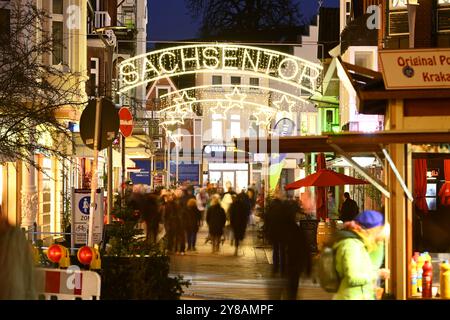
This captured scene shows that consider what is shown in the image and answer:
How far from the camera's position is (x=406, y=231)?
12969 mm

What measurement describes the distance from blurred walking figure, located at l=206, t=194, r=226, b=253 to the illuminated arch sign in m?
3.95

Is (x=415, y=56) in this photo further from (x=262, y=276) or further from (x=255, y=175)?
(x=255, y=175)

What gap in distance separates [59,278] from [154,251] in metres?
2.85

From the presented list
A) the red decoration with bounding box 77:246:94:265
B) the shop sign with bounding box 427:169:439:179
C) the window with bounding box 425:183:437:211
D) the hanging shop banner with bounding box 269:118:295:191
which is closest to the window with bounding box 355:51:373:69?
the hanging shop banner with bounding box 269:118:295:191

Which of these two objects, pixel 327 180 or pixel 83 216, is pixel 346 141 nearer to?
pixel 83 216

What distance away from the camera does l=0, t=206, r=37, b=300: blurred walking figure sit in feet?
25.1

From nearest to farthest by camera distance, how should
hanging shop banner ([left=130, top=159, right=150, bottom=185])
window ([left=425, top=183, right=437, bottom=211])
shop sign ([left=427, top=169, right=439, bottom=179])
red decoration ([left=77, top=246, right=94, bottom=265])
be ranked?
red decoration ([left=77, top=246, right=94, bottom=265])
window ([left=425, top=183, right=437, bottom=211])
shop sign ([left=427, top=169, right=439, bottom=179])
hanging shop banner ([left=130, top=159, right=150, bottom=185])

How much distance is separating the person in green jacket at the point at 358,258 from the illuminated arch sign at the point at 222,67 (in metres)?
18.2

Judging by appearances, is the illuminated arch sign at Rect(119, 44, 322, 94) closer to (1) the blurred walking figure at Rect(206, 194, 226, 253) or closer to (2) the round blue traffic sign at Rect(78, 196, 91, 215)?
(1) the blurred walking figure at Rect(206, 194, 226, 253)

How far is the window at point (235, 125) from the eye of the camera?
72.7m

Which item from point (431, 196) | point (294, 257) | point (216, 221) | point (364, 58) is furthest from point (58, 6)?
point (294, 257)

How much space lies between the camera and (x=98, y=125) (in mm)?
13961

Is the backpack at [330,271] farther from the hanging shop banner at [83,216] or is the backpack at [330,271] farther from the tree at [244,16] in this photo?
the tree at [244,16]

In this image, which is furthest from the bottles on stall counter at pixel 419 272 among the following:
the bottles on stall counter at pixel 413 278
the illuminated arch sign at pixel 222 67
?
the illuminated arch sign at pixel 222 67
